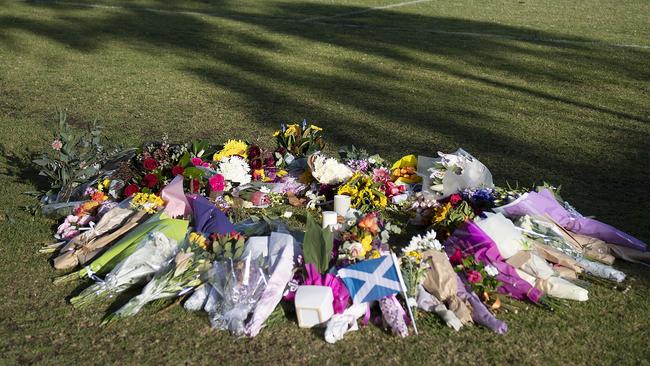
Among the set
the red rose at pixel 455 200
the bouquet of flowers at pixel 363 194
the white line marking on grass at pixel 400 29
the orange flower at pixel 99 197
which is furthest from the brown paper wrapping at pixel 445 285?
the white line marking on grass at pixel 400 29

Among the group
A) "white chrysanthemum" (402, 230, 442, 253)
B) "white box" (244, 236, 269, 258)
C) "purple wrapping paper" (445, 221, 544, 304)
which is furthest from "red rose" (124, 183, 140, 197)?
"purple wrapping paper" (445, 221, 544, 304)

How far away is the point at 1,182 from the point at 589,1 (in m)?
20.6

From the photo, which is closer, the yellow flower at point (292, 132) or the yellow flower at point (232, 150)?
the yellow flower at point (232, 150)

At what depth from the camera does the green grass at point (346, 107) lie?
468 cm

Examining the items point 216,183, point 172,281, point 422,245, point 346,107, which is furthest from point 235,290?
point 346,107

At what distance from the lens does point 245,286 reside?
4.95 m

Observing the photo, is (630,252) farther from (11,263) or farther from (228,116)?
(228,116)

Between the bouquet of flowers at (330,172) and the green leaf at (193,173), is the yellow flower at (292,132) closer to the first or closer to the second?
the bouquet of flowers at (330,172)

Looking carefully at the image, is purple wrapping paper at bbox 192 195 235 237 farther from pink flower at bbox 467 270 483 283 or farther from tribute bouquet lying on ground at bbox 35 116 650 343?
pink flower at bbox 467 270 483 283

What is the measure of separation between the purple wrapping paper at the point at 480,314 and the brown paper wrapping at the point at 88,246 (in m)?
2.31

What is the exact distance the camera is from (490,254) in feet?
17.2

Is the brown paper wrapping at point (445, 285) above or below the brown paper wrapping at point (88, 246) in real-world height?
above

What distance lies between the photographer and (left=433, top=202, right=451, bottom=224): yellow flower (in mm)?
5988

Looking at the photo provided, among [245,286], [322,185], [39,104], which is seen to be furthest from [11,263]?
[39,104]
